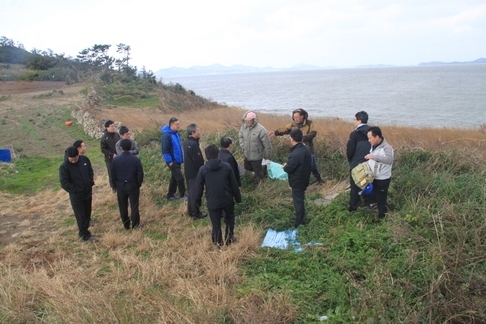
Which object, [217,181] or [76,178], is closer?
[217,181]

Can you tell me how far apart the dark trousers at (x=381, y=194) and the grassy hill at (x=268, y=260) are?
0.54 feet

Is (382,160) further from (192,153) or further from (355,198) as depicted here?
(192,153)

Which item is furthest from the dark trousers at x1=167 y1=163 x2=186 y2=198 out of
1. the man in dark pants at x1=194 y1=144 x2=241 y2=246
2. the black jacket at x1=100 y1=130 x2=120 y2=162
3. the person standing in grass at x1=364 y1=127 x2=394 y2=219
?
the person standing in grass at x1=364 y1=127 x2=394 y2=219

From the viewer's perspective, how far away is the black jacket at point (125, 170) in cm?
579

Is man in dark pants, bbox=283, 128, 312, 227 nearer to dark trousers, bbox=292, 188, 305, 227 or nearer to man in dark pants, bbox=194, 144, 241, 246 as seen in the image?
dark trousers, bbox=292, 188, 305, 227

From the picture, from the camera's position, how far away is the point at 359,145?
18.8 feet

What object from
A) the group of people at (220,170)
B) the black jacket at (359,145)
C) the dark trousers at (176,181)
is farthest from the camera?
the dark trousers at (176,181)

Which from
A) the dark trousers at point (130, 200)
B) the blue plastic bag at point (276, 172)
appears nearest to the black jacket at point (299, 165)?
the blue plastic bag at point (276, 172)

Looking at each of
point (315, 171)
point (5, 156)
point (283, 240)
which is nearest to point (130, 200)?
point (283, 240)

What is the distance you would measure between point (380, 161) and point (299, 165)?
A: 3.67 feet

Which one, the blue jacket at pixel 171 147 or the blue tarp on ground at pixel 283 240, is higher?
the blue jacket at pixel 171 147

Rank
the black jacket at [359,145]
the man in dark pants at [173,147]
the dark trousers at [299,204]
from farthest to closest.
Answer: the man in dark pants at [173,147], the black jacket at [359,145], the dark trousers at [299,204]

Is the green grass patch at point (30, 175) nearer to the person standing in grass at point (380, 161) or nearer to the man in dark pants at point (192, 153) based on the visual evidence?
the man in dark pants at point (192, 153)

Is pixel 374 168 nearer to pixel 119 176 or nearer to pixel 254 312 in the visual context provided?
pixel 254 312
